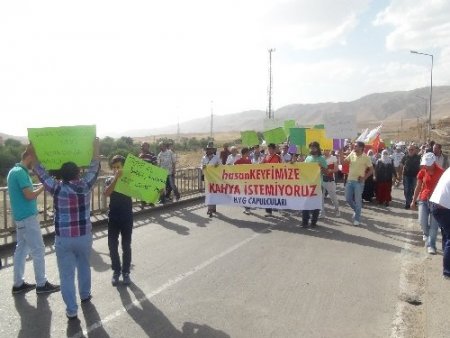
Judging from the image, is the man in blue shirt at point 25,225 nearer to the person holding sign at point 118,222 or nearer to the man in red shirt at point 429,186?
the person holding sign at point 118,222

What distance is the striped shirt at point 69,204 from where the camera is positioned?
508 centimetres

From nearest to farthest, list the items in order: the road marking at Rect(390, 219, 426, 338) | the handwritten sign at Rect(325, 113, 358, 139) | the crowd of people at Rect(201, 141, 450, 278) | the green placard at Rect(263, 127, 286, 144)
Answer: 1. the road marking at Rect(390, 219, 426, 338)
2. the crowd of people at Rect(201, 141, 450, 278)
3. the green placard at Rect(263, 127, 286, 144)
4. the handwritten sign at Rect(325, 113, 358, 139)

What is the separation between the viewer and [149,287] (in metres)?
6.30

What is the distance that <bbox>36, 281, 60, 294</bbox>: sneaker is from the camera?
607 cm

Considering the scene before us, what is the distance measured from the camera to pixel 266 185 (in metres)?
11.4

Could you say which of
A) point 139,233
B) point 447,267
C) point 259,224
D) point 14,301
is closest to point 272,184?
point 259,224

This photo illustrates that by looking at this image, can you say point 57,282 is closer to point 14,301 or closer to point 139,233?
point 14,301

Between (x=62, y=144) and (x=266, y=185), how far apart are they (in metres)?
6.77

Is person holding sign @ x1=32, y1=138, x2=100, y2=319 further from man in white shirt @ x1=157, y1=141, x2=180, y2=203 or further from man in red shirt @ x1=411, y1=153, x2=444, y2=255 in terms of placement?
man in white shirt @ x1=157, y1=141, x2=180, y2=203

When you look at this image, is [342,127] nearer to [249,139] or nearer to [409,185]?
[249,139]

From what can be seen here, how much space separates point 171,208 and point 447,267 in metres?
8.22

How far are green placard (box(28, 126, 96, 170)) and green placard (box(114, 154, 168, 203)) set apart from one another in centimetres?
95

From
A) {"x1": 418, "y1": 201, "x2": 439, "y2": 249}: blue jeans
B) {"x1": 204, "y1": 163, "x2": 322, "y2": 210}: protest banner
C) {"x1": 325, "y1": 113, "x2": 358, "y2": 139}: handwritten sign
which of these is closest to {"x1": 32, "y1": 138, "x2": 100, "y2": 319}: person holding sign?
{"x1": 418, "y1": 201, "x2": 439, "y2": 249}: blue jeans

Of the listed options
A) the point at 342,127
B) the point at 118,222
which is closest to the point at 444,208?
the point at 118,222
